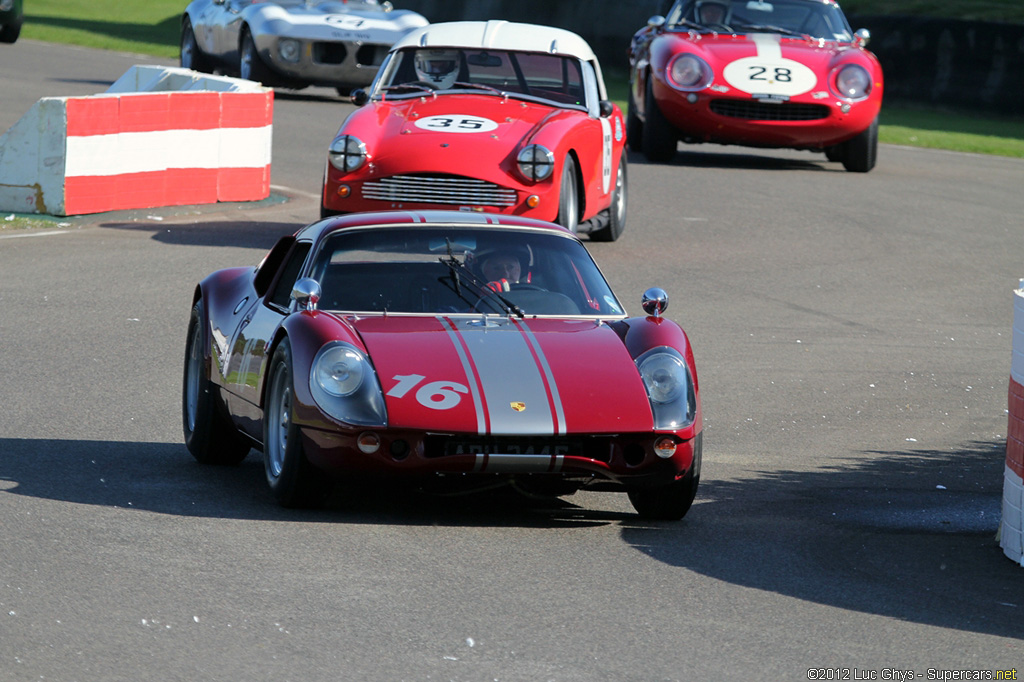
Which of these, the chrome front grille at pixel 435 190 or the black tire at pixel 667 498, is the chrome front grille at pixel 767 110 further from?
the black tire at pixel 667 498

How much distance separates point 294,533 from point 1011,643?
2.31m

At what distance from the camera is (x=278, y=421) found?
6309 mm

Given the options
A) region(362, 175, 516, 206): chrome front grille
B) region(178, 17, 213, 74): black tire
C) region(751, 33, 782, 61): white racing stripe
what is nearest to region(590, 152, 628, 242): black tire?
region(362, 175, 516, 206): chrome front grille

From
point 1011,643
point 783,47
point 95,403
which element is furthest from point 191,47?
point 1011,643

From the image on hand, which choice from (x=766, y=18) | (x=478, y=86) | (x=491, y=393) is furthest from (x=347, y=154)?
(x=766, y=18)

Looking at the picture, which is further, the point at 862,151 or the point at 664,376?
the point at 862,151

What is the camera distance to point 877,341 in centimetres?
1063

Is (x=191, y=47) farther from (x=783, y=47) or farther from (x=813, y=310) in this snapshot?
(x=813, y=310)

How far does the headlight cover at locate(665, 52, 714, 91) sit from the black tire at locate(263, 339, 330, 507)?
11868 mm

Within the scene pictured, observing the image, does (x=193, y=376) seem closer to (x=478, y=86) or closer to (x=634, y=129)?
(x=478, y=86)

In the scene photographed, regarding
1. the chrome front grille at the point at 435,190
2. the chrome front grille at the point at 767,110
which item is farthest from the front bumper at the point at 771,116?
the chrome front grille at the point at 435,190

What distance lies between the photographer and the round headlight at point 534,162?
1193cm

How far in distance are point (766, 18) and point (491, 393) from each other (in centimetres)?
1306

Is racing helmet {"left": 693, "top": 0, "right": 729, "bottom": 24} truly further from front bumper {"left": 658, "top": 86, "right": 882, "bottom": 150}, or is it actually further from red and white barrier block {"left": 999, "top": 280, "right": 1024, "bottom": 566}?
red and white barrier block {"left": 999, "top": 280, "right": 1024, "bottom": 566}
